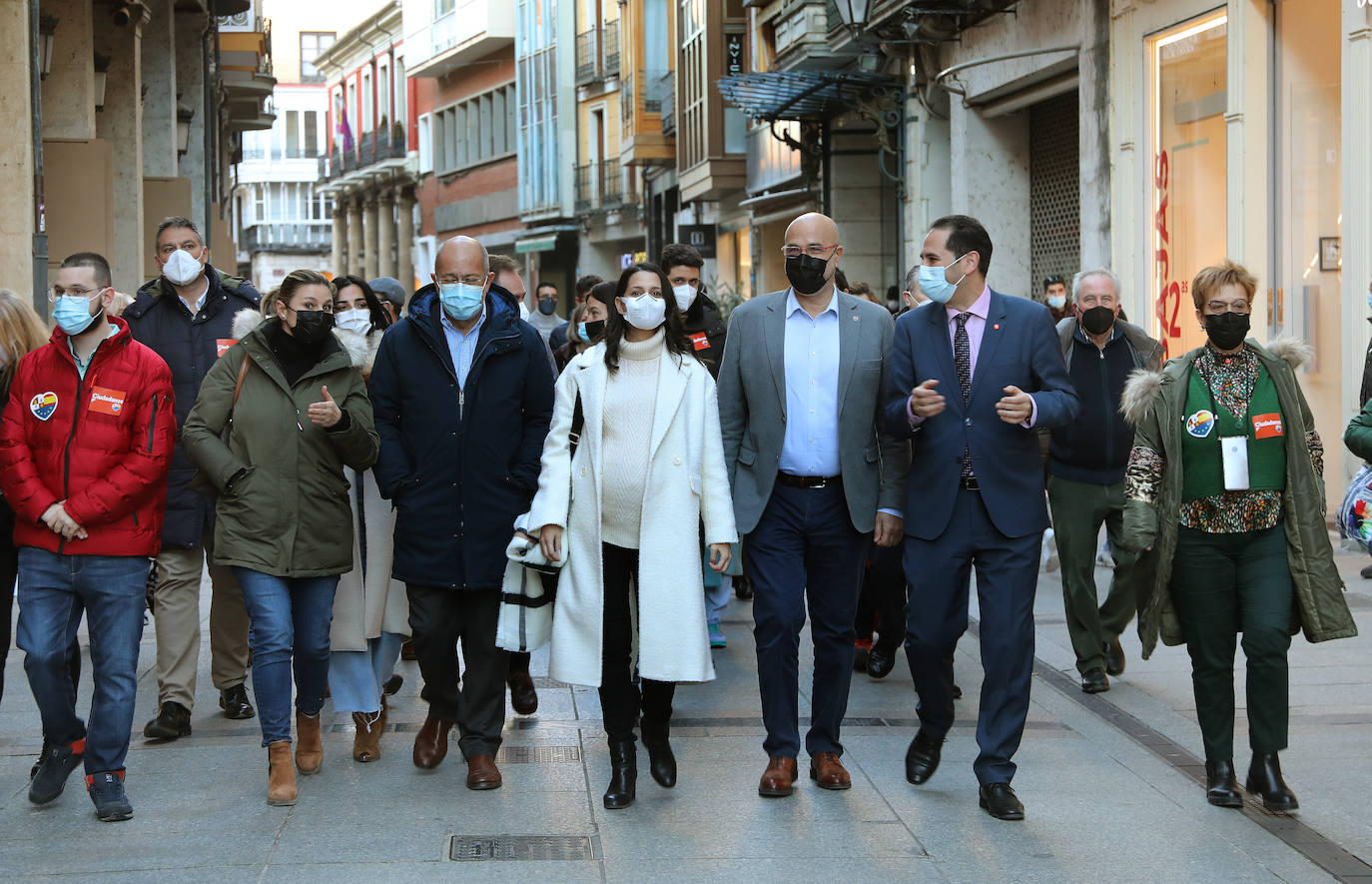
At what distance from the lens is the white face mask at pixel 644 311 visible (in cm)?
632

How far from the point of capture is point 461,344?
678 centimetres

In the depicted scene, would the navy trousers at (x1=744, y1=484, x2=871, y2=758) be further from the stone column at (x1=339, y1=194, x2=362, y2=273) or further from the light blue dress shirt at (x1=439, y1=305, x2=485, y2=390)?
the stone column at (x1=339, y1=194, x2=362, y2=273)

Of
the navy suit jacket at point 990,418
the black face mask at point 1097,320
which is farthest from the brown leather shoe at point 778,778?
the black face mask at point 1097,320

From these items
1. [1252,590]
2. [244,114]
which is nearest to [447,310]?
[1252,590]

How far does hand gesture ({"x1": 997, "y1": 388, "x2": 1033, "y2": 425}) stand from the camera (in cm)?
608

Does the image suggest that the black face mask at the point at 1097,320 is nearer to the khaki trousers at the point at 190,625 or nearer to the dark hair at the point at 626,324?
the dark hair at the point at 626,324

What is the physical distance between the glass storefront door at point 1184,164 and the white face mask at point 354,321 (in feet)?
28.1

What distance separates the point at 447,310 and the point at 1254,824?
3.52 m

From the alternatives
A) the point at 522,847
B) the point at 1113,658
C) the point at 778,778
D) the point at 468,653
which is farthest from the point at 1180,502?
the point at 468,653

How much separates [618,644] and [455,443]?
0.99m

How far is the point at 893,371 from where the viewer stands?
6.50 m

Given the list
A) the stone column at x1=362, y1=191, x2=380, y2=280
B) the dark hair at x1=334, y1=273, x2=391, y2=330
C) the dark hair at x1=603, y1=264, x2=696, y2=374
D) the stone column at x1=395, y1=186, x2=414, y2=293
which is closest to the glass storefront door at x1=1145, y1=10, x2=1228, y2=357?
the dark hair at x1=334, y1=273, x2=391, y2=330

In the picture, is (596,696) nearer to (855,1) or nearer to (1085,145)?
(1085,145)

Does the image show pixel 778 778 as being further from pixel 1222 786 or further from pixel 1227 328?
pixel 1227 328
